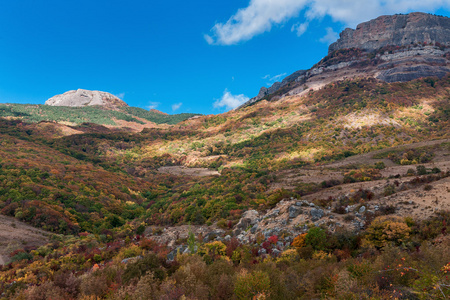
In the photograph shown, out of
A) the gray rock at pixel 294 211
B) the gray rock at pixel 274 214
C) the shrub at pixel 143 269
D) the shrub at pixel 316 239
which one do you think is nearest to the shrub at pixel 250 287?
the shrub at pixel 143 269

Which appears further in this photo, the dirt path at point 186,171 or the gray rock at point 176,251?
the dirt path at point 186,171

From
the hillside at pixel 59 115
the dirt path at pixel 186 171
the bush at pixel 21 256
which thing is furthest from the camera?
the hillside at pixel 59 115

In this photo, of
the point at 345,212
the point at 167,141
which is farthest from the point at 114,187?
the point at 167,141

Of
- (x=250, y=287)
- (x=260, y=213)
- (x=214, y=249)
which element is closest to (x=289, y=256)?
(x=214, y=249)

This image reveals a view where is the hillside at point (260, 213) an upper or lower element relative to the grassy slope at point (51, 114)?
lower

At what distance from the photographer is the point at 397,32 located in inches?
4998

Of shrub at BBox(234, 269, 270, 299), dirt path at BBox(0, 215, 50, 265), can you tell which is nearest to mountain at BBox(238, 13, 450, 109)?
shrub at BBox(234, 269, 270, 299)

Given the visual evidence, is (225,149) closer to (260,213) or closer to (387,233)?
(260,213)

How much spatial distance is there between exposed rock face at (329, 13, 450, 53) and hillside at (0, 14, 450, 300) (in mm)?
28434

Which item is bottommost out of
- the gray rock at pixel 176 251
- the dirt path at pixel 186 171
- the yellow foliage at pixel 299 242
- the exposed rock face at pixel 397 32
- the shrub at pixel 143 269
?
the gray rock at pixel 176 251

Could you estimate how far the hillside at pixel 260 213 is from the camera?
948cm

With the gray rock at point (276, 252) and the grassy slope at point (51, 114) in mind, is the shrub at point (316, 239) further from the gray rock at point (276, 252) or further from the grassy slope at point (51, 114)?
the grassy slope at point (51, 114)

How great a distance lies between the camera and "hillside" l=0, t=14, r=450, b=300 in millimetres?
9477

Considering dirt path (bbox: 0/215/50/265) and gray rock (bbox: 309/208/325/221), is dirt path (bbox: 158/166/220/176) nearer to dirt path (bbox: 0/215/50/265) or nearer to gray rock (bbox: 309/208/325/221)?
dirt path (bbox: 0/215/50/265)
